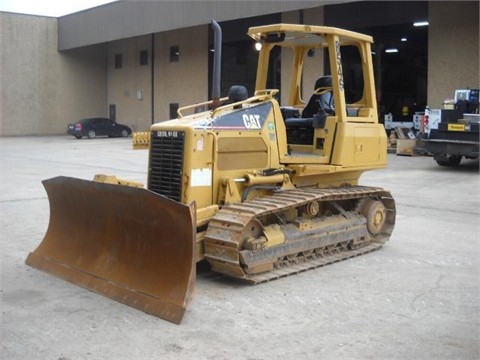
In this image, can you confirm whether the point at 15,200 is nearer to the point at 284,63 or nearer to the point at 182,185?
the point at 182,185

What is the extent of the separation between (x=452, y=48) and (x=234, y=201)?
1869 cm

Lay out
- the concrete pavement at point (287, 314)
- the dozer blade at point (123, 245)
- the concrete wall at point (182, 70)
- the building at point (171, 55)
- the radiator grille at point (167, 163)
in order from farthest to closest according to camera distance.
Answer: the concrete wall at point (182, 70), the building at point (171, 55), the radiator grille at point (167, 163), the dozer blade at point (123, 245), the concrete pavement at point (287, 314)

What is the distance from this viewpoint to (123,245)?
18.8 ft

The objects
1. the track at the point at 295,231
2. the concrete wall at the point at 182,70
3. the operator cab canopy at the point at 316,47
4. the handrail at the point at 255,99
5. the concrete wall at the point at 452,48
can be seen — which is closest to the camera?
the track at the point at 295,231

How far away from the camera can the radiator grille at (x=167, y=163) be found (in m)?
6.08

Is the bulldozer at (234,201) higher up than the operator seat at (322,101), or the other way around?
the operator seat at (322,101)

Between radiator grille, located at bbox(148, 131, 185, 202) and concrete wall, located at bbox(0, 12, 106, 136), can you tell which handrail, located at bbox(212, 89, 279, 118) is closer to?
radiator grille, located at bbox(148, 131, 185, 202)

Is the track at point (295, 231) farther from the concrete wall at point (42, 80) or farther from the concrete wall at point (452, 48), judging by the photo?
the concrete wall at point (42, 80)

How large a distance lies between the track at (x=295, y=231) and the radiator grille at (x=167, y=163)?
23.5 inches

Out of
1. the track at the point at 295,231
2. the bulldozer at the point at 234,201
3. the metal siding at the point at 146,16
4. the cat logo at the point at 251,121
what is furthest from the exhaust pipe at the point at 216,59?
the metal siding at the point at 146,16

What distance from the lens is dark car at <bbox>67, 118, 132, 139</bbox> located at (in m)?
35.4

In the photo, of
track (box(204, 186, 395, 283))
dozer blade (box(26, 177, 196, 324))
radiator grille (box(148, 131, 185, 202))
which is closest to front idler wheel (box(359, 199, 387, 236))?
track (box(204, 186, 395, 283))

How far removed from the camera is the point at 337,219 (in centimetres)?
706

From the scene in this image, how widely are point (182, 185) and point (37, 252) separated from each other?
188cm
